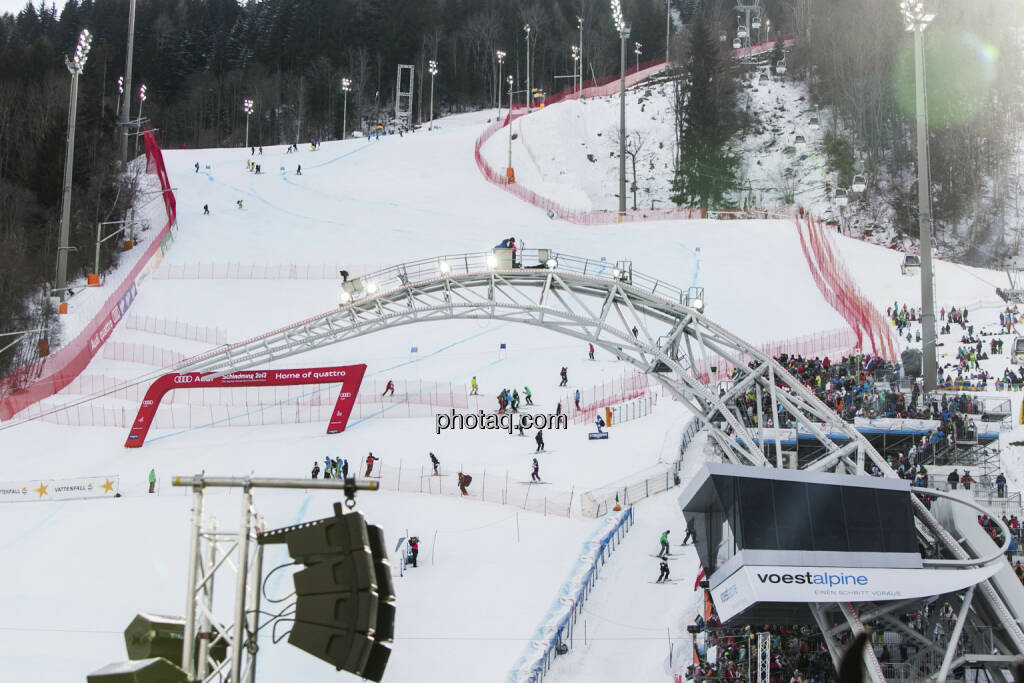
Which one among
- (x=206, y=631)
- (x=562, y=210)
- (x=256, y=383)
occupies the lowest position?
(x=206, y=631)

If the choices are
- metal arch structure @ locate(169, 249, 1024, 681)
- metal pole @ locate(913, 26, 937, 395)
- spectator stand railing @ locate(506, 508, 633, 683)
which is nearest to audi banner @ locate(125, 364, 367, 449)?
metal arch structure @ locate(169, 249, 1024, 681)

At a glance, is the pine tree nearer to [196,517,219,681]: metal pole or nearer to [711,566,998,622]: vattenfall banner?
[711,566,998,622]: vattenfall banner

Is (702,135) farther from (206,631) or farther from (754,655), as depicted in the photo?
(206,631)

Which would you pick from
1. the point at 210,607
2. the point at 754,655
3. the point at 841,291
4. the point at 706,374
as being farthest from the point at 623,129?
the point at 210,607

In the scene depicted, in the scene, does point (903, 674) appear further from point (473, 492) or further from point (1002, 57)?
point (1002, 57)

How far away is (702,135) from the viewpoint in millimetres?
88875

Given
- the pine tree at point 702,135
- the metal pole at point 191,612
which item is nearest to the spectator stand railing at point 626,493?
the metal pole at point 191,612

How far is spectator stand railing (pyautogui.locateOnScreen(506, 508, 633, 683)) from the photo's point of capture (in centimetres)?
2028

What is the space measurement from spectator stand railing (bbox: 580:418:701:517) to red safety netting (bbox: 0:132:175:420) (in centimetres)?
2399

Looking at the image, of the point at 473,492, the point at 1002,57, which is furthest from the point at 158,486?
the point at 1002,57

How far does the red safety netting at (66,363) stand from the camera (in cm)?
4169

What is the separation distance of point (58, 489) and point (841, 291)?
38549 millimetres

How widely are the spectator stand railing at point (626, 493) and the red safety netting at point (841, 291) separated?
14.1 meters

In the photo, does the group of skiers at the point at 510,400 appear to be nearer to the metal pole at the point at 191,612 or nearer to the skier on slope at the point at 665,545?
the skier on slope at the point at 665,545
